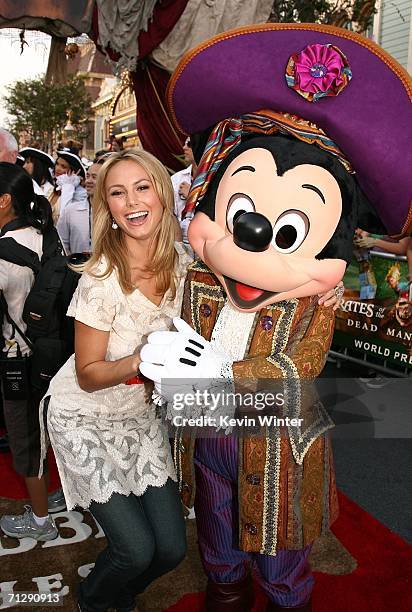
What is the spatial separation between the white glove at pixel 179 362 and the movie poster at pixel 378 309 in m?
3.13

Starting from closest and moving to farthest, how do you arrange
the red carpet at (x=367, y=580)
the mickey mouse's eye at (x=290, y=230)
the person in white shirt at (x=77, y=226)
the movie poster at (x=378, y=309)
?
the mickey mouse's eye at (x=290, y=230) → the red carpet at (x=367, y=580) → the movie poster at (x=378, y=309) → the person in white shirt at (x=77, y=226)

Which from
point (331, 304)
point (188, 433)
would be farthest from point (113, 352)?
point (331, 304)

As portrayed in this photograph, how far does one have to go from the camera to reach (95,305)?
1.73 m

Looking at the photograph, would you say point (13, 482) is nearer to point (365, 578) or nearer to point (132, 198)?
point (365, 578)

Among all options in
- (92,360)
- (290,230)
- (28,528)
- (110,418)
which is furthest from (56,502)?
(290,230)

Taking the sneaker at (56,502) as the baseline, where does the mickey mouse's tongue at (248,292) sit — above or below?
above

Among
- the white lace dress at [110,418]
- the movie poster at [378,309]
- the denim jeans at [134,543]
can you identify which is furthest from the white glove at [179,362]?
the movie poster at [378,309]

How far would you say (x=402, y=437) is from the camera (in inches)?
149

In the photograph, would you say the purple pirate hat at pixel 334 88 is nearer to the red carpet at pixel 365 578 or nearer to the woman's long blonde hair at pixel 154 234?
the woman's long blonde hair at pixel 154 234

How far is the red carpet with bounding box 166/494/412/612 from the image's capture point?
2199 mm

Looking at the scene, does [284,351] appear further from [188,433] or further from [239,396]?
[188,433]

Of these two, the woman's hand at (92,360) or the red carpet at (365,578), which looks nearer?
the woman's hand at (92,360)

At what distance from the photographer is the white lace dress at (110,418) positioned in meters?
1.74

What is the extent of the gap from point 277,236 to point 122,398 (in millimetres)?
698
